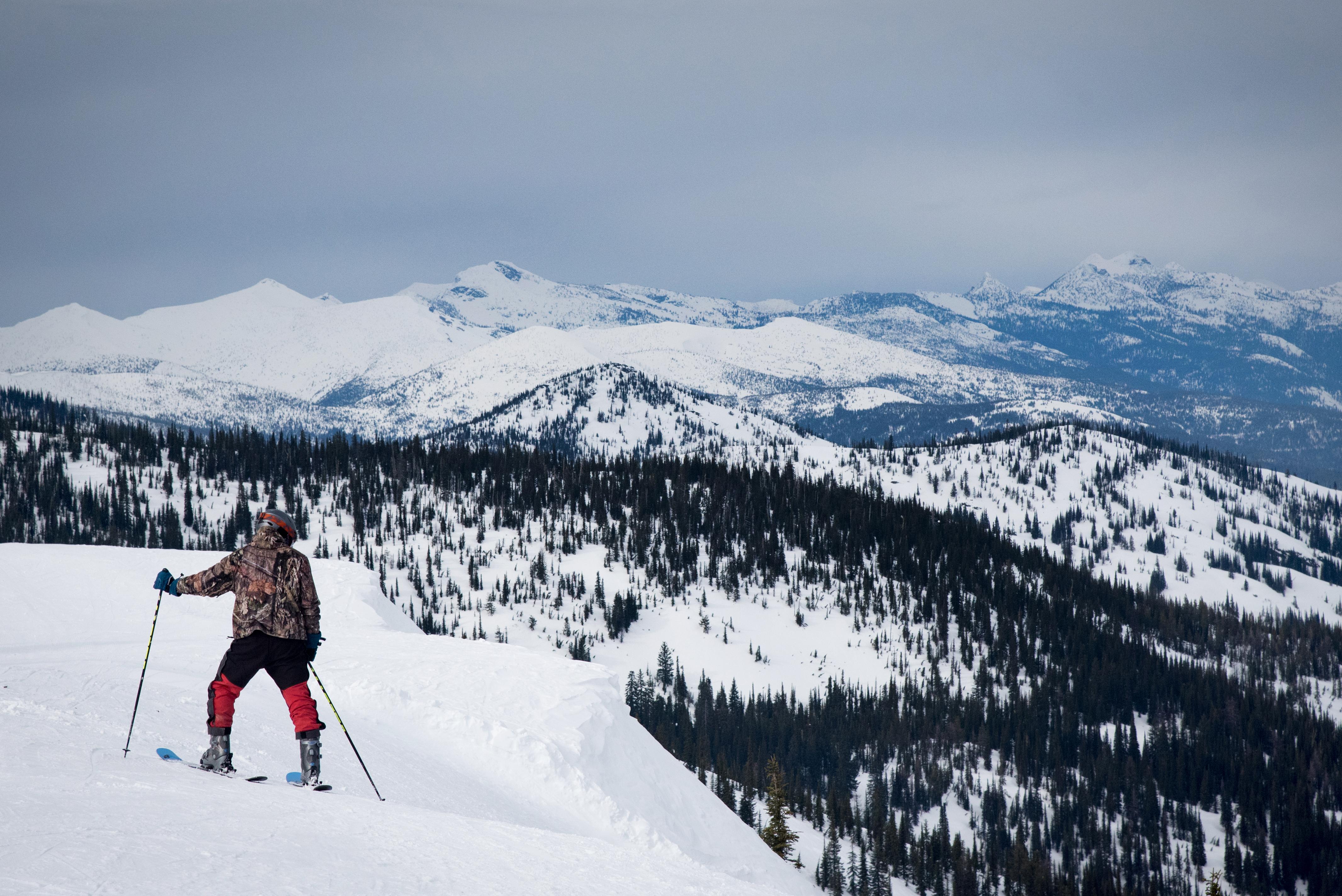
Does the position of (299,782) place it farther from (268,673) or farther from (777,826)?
(777,826)

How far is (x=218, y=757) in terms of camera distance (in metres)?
13.9

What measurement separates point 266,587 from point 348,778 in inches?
220

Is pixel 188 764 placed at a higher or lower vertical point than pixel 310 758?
lower

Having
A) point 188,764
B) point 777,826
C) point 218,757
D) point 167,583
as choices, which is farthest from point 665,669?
point 167,583

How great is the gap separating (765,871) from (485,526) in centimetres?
14926

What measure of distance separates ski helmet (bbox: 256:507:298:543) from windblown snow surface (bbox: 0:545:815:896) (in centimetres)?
375

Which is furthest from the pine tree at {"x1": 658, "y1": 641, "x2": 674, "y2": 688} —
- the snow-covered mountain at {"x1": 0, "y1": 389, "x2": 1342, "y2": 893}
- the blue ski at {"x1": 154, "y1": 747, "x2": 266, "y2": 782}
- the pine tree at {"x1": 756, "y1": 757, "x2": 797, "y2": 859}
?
the blue ski at {"x1": 154, "y1": 747, "x2": 266, "y2": 782}

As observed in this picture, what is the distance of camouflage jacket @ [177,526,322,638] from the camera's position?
1320 centimetres

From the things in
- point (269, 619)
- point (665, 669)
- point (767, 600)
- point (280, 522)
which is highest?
point (280, 522)

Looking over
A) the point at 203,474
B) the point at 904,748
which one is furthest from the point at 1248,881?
the point at 203,474

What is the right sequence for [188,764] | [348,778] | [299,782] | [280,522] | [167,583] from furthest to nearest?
[348,778], [188,764], [299,782], [280,522], [167,583]

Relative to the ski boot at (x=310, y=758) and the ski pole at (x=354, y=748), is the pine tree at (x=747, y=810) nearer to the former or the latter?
the ski pole at (x=354, y=748)

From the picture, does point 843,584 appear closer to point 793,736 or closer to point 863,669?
point 863,669

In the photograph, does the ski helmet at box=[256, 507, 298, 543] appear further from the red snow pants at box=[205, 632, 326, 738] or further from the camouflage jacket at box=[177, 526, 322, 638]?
the red snow pants at box=[205, 632, 326, 738]
